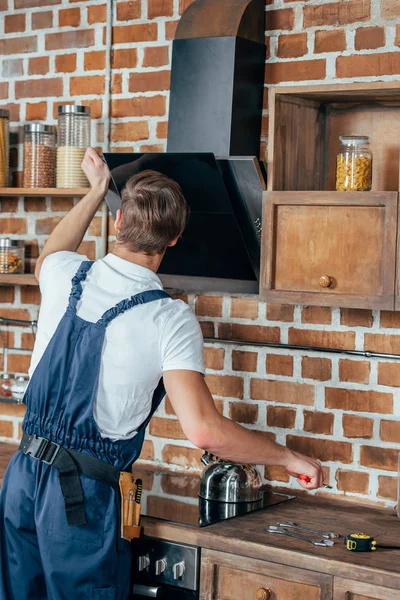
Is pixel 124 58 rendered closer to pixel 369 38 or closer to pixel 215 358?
pixel 369 38

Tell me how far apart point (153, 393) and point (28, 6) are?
67.6 inches

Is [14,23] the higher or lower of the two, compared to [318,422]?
higher

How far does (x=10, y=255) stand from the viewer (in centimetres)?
324

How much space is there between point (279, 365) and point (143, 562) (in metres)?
0.77

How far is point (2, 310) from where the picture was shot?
3518mm

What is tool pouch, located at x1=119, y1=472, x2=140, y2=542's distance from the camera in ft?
7.63

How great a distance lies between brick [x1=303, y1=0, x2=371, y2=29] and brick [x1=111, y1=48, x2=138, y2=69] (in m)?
0.64

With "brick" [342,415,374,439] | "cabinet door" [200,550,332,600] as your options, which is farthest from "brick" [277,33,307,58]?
"cabinet door" [200,550,332,600]

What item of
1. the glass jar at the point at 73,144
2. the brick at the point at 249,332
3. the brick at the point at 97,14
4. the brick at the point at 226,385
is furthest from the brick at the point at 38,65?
the brick at the point at 226,385

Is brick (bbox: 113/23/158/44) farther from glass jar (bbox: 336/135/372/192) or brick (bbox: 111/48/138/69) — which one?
glass jar (bbox: 336/135/372/192)

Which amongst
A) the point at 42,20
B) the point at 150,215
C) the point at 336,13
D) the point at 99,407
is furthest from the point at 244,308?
the point at 42,20

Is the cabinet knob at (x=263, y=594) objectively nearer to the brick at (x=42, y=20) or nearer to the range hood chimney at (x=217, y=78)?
the range hood chimney at (x=217, y=78)

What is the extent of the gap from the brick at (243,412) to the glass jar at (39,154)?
99 centimetres

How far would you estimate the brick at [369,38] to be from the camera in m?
2.68
